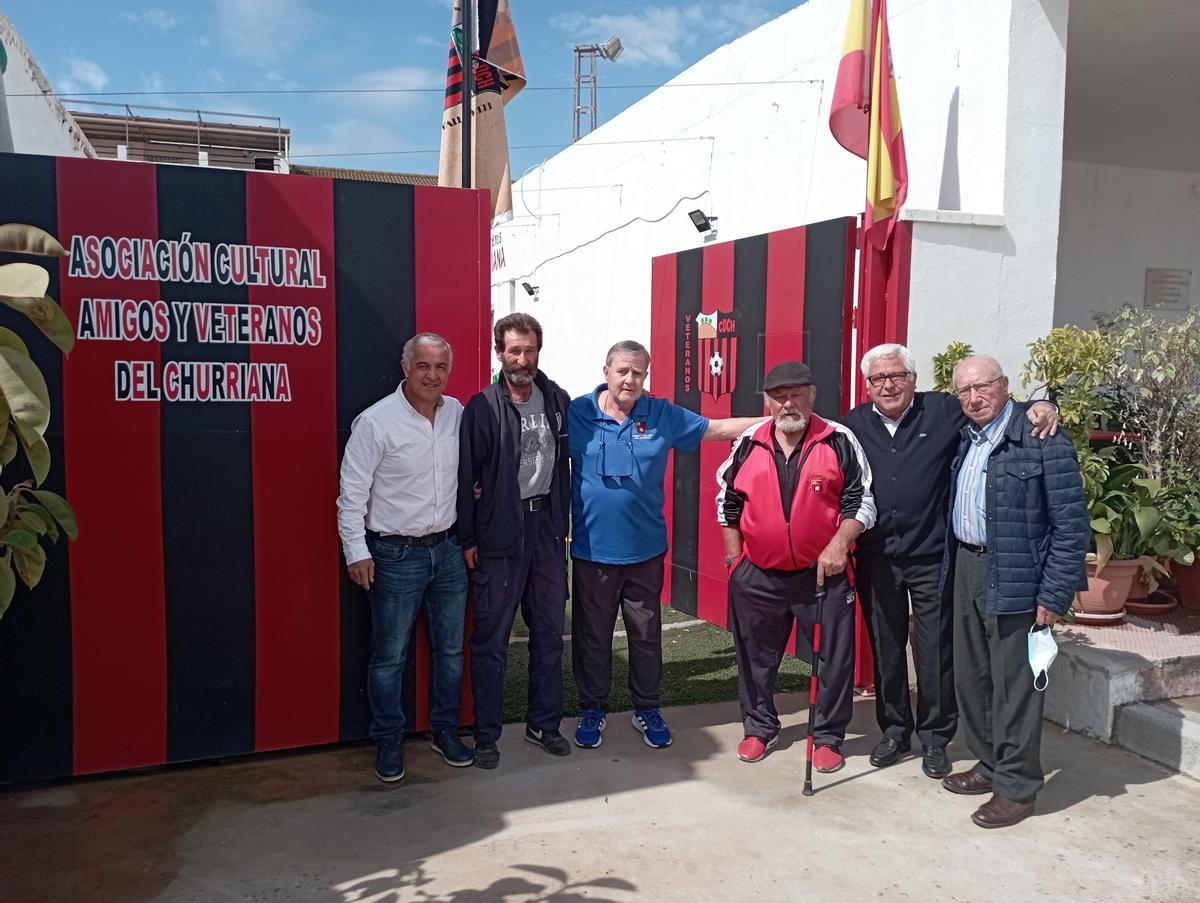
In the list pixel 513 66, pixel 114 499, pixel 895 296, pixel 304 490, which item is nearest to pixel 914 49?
pixel 895 296

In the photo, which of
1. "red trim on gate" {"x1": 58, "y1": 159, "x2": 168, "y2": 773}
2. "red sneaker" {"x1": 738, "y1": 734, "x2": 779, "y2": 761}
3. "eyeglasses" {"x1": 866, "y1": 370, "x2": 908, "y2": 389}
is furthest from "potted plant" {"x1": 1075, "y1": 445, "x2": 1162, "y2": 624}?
"red trim on gate" {"x1": 58, "y1": 159, "x2": 168, "y2": 773}

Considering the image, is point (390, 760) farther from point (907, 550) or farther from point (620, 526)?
point (907, 550)

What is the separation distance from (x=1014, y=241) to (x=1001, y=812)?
121 inches

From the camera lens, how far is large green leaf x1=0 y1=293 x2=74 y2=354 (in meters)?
1.84

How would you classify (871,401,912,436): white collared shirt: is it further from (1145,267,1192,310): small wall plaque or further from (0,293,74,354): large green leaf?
(1145,267,1192,310): small wall plaque

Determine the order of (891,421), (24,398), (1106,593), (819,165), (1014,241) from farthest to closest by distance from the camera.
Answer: (819,165) → (1014,241) → (1106,593) → (891,421) → (24,398)

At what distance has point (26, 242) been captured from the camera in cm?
196

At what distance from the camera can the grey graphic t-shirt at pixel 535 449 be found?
389 cm

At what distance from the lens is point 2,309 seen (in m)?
3.43

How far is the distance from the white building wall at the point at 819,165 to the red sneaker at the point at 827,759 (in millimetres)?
2141

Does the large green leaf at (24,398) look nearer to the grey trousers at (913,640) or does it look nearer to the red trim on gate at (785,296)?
the grey trousers at (913,640)

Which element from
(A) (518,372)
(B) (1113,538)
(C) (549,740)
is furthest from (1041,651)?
(A) (518,372)

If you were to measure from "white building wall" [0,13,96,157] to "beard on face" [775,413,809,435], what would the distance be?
283 inches

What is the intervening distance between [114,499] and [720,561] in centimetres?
336
